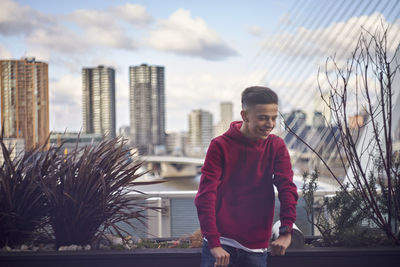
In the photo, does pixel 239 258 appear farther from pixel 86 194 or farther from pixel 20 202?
pixel 20 202

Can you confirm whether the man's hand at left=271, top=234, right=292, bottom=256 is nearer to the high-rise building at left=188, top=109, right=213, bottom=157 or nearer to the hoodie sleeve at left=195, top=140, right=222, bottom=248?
the hoodie sleeve at left=195, top=140, right=222, bottom=248

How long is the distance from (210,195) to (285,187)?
269 mm

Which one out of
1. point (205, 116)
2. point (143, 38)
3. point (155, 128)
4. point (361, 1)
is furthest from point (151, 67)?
point (361, 1)

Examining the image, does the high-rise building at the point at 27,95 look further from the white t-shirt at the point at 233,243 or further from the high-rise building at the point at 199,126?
the high-rise building at the point at 199,126

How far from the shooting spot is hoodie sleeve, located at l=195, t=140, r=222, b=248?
135cm

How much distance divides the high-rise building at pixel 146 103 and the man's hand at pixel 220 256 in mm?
45052

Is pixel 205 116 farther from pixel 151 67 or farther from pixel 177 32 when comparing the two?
pixel 151 67

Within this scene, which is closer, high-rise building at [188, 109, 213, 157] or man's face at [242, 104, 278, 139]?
man's face at [242, 104, 278, 139]

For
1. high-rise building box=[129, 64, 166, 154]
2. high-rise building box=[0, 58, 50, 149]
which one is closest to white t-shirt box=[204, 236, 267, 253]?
high-rise building box=[0, 58, 50, 149]

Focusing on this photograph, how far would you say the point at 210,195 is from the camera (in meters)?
1.37

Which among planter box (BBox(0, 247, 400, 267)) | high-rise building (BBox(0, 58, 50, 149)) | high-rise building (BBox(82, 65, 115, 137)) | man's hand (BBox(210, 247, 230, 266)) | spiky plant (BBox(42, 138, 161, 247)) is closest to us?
man's hand (BBox(210, 247, 230, 266))

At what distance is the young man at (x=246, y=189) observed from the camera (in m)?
1.41

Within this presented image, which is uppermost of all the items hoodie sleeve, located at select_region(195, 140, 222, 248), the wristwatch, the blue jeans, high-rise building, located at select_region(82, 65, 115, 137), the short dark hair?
high-rise building, located at select_region(82, 65, 115, 137)

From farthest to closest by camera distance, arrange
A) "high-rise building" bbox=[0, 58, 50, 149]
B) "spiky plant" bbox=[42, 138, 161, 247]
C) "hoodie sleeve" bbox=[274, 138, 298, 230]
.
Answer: "high-rise building" bbox=[0, 58, 50, 149] → "spiky plant" bbox=[42, 138, 161, 247] → "hoodie sleeve" bbox=[274, 138, 298, 230]
